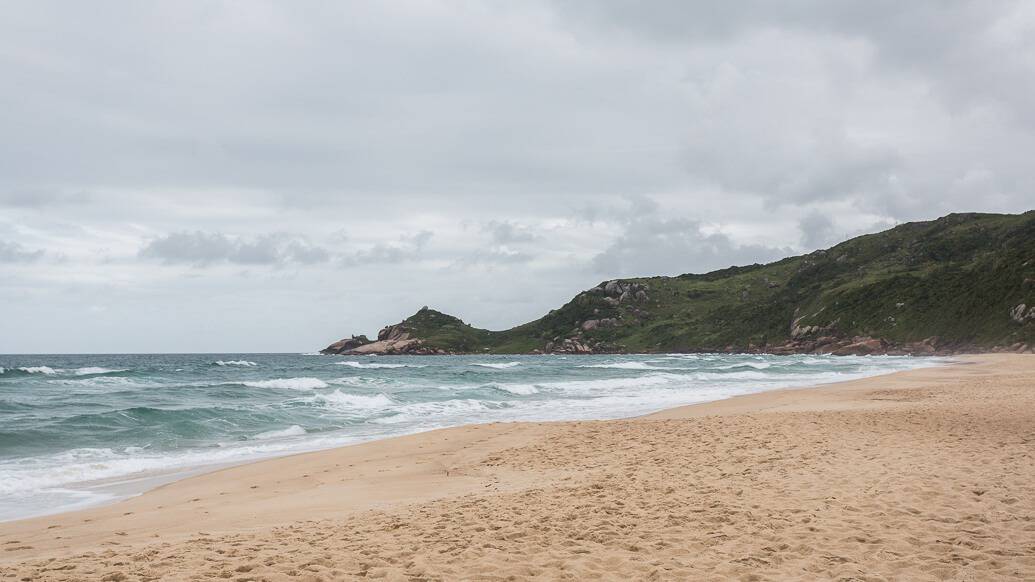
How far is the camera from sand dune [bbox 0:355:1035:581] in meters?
6.89

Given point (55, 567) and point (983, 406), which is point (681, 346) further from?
A: point (55, 567)

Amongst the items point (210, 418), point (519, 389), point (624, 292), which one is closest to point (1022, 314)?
Answer: point (519, 389)

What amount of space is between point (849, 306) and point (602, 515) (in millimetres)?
126739

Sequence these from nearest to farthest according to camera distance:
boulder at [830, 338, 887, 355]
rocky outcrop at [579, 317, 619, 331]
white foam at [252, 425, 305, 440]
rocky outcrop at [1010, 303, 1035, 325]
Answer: white foam at [252, 425, 305, 440]
rocky outcrop at [1010, 303, 1035, 325]
boulder at [830, 338, 887, 355]
rocky outcrop at [579, 317, 619, 331]

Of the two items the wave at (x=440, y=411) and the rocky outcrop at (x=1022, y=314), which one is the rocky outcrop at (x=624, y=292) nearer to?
the rocky outcrop at (x=1022, y=314)

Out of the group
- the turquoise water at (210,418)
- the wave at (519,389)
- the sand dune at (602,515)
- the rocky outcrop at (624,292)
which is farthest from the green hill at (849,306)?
the sand dune at (602,515)

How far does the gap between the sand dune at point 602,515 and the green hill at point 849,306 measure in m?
79.1

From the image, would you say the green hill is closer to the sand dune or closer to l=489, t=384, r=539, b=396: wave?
l=489, t=384, r=539, b=396: wave

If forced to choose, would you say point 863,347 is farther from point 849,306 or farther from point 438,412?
point 438,412

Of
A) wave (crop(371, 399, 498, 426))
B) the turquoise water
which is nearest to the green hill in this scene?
the turquoise water

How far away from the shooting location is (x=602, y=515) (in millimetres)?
8945

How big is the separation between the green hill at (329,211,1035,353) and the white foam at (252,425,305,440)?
80965 mm

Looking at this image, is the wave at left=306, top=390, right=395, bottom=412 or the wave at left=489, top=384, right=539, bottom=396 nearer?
the wave at left=306, top=390, right=395, bottom=412

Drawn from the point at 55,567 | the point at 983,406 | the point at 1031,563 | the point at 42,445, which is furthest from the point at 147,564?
the point at 983,406
